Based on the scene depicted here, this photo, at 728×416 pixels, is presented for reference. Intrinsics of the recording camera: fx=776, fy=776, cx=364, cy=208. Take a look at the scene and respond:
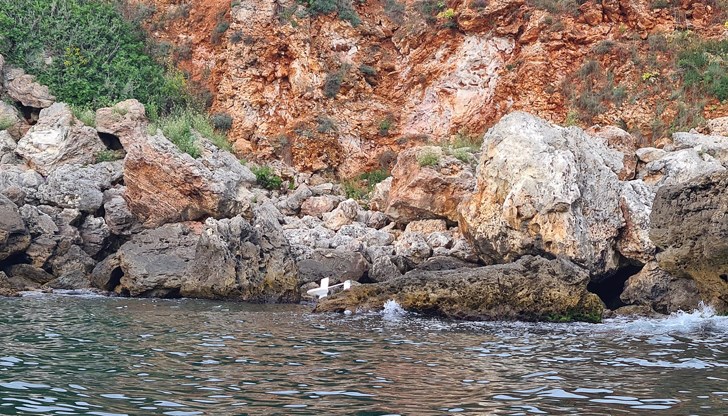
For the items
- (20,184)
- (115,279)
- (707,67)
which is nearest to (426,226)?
(115,279)

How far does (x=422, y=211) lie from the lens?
21234 mm

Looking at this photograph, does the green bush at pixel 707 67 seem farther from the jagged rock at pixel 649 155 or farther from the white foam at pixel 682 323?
the white foam at pixel 682 323

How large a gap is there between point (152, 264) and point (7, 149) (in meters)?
8.01

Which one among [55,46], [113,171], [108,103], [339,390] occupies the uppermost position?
[55,46]

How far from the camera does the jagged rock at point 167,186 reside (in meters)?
20.7

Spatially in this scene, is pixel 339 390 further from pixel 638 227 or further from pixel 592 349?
pixel 638 227

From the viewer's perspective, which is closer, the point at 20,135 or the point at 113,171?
the point at 113,171

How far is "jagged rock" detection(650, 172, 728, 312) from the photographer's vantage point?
42.8 ft

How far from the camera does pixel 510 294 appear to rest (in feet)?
46.2

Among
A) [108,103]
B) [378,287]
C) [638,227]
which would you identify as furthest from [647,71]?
[108,103]

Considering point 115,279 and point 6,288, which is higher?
point 115,279

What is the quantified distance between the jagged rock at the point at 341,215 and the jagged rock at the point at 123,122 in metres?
6.43

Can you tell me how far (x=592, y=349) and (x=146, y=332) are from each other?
621cm

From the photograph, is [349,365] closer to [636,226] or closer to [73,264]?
[636,226]
